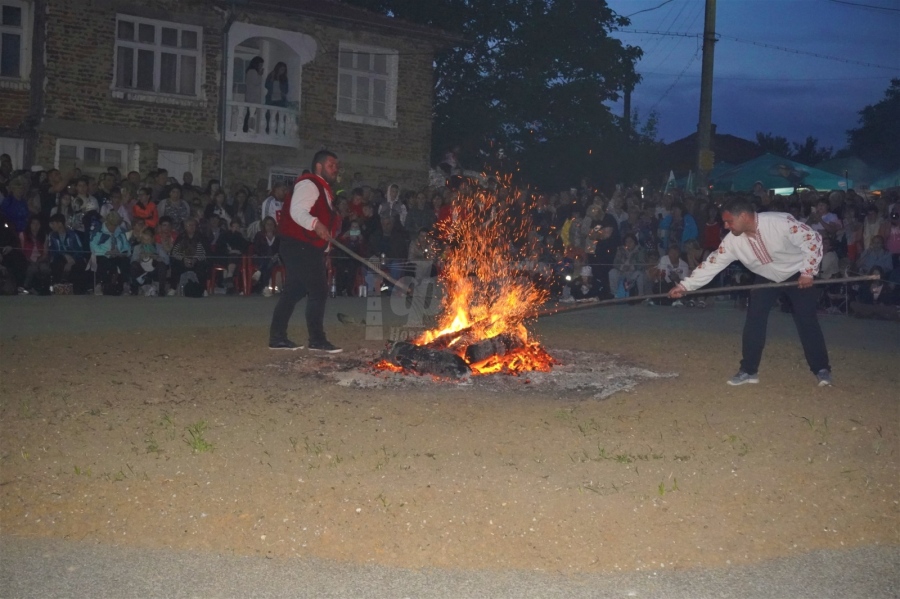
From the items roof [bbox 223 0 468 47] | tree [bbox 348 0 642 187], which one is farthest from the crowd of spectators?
tree [bbox 348 0 642 187]

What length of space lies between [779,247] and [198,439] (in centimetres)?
535

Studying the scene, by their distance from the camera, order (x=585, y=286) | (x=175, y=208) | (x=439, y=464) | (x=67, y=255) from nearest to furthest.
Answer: (x=439, y=464), (x=67, y=255), (x=175, y=208), (x=585, y=286)

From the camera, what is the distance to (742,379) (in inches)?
355

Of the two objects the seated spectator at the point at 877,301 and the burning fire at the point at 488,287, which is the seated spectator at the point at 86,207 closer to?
the burning fire at the point at 488,287

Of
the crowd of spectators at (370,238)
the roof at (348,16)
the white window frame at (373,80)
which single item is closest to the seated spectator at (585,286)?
the crowd of spectators at (370,238)

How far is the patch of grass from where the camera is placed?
641 centimetres

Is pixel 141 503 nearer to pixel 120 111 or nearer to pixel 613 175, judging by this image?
pixel 120 111

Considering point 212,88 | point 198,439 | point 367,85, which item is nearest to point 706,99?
point 367,85

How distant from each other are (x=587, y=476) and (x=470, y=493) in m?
0.82

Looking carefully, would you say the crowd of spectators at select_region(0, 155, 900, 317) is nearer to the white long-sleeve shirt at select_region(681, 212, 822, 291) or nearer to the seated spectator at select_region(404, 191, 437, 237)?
the seated spectator at select_region(404, 191, 437, 237)

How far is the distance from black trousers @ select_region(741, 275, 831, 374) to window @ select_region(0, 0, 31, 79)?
18.5m

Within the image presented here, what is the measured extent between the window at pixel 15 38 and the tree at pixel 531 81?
13174mm

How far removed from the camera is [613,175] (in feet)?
120

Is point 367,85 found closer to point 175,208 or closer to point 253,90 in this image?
point 253,90
